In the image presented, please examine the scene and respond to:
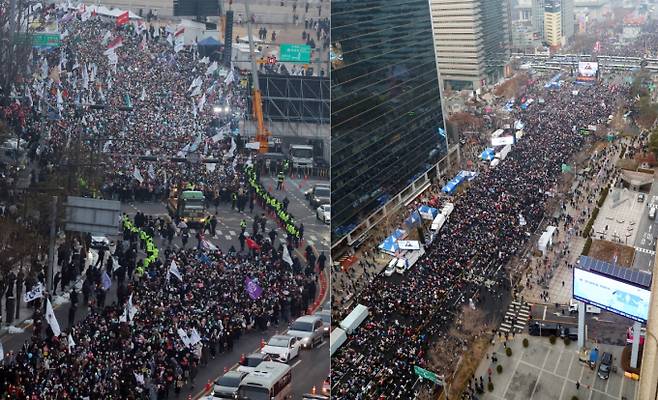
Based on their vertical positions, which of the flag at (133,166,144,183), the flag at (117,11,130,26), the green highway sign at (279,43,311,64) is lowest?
the flag at (133,166,144,183)

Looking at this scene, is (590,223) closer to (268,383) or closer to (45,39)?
(268,383)

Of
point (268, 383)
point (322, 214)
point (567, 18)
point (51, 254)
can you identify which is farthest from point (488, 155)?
point (567, 18)

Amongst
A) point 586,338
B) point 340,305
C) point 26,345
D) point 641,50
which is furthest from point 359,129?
point 641,50

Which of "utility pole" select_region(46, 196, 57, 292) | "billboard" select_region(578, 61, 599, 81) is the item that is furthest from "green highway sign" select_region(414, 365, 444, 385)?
"billboard" select_region(578, 61, 599, 81)

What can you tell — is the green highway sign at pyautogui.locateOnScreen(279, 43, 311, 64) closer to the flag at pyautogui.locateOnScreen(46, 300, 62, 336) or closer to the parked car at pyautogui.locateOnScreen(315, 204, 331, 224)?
the parked car at pyautogui.locateOnScreen(315, 204, 331, 224)

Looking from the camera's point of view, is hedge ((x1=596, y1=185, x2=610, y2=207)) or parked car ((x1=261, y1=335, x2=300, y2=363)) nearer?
parked car ((x1=261, y1=335, x2=300, y2=363))

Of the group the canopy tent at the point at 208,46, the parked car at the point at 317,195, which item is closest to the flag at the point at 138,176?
the canopy tent at the point at 208,46
